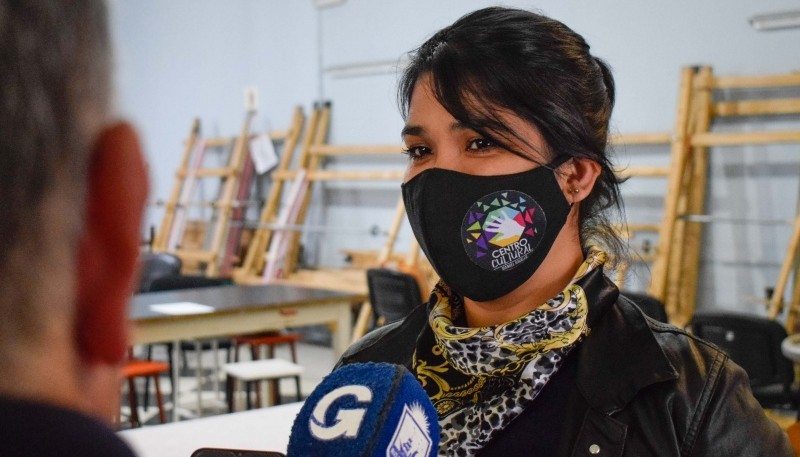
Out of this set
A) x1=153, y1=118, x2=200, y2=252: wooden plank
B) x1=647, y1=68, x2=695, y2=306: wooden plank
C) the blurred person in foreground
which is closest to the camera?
the blurred person in foreground

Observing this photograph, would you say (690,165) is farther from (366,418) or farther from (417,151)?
(366,418)

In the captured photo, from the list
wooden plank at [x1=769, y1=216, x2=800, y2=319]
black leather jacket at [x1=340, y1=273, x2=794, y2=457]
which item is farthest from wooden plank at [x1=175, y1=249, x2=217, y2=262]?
black leather jacket at [x1=340, y1=273, x2=794, y2=457]

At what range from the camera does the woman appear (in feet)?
4.02

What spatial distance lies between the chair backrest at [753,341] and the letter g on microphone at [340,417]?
12.4 feet

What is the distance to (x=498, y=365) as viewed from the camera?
51.8 inches

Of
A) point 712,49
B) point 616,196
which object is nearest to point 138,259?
point 616,196

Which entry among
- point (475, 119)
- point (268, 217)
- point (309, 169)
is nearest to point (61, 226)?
point (475, 119)

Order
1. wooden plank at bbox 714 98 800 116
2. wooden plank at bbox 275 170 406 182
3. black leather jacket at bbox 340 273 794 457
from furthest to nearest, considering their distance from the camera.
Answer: wooden plank at bbox 275 170 406 182, wooden plank at bbox 714 98 800 116, black leather jacket at bbox 340 273 794 457

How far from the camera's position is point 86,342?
1.30 ft

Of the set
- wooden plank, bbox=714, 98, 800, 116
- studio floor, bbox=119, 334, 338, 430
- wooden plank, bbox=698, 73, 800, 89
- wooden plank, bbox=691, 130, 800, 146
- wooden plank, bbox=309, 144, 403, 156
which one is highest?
wooden plank, bbox=698, 73, 800, 89

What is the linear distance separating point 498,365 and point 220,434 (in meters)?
0.81

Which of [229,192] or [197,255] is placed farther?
[197,255]

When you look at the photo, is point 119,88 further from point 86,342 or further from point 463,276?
point 463,276

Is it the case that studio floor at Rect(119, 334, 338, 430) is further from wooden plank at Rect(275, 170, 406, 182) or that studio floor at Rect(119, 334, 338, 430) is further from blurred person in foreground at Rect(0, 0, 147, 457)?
blurred person in foreground at Rect(0, 0, 147, 457)
